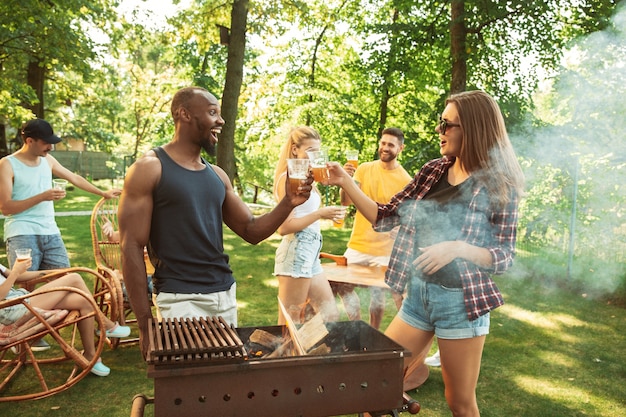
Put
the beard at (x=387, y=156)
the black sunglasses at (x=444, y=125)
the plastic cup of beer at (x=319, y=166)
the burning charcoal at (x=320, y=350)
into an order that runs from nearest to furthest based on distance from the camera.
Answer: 1. the burning charcoal at (x=320, y=350)
2. the black sunglasses at (x=444, y=125)
3. the plastic cup of beer at (x=319, y=166)
4. the beard at (x=387, y=156)

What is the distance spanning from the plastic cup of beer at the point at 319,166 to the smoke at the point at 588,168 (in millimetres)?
5389

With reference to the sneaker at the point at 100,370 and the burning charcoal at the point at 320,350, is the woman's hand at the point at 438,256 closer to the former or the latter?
the burning charcoal at the point at 320,350

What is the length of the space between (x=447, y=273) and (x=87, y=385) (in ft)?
10.5

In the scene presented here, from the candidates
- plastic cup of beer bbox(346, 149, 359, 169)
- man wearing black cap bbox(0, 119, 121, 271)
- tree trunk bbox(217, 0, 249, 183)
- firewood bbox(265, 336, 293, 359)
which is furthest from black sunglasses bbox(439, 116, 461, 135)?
tree trunk bbox(217, 0, 249, 183)

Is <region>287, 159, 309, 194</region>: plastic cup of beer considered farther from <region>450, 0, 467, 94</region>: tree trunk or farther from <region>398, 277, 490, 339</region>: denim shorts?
<region>450, 0, 467, 94</region>: tree trunk

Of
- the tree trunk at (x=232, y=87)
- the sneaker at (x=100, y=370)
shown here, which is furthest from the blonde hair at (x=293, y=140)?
the tree trunk at (x=232, y=87)

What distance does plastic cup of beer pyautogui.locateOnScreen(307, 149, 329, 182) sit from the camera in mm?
2666

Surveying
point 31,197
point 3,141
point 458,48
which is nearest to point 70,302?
point 31,197

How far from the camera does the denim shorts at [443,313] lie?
7.84 feet

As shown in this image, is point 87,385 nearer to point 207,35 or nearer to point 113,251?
point 113,251

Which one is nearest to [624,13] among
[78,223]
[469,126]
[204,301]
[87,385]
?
[469,126]

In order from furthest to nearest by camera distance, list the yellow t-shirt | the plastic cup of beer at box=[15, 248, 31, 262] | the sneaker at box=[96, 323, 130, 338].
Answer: the yellow t-shirt → the sneaker at box=[96, 323, 130, 338] → the plastic cup of beer at box=[15, 248, 31, 262]

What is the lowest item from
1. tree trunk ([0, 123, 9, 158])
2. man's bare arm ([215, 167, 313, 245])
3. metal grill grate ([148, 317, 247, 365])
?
metal grill grate ([148, 317, 247, 365])

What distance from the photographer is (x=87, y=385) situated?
13.5 ft
